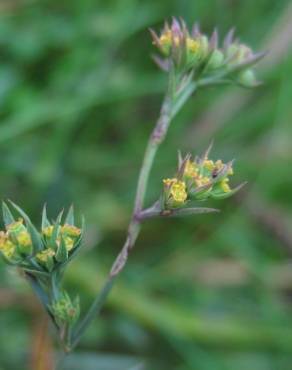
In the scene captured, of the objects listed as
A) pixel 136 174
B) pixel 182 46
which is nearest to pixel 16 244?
pixel 182 46

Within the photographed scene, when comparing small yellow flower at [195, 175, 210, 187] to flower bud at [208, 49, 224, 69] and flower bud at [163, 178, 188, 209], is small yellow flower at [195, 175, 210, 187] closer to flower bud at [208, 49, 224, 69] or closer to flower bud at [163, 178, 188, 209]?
flower bud at [163, 178, 188, 209]

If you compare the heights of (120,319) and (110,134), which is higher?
(110,134)

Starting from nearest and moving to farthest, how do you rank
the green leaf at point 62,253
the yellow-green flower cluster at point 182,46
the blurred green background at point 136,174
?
the green leaf at point 62,253 < the yellow-green flower cluster at point 182,46 < the blurred green background at point 136,174

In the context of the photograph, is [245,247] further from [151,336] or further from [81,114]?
[81,114]

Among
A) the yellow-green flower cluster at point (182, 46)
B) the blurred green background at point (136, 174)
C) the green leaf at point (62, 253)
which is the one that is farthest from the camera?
the blurred green background at point (136, 174)

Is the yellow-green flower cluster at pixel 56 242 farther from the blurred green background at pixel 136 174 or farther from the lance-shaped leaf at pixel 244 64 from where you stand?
the blurred green background at pixel 136 174

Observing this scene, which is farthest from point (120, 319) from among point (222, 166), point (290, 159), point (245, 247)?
point (222, 166)

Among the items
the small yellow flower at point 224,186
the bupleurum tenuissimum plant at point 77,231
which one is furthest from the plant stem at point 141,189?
the small yellow flower at point 224,186
